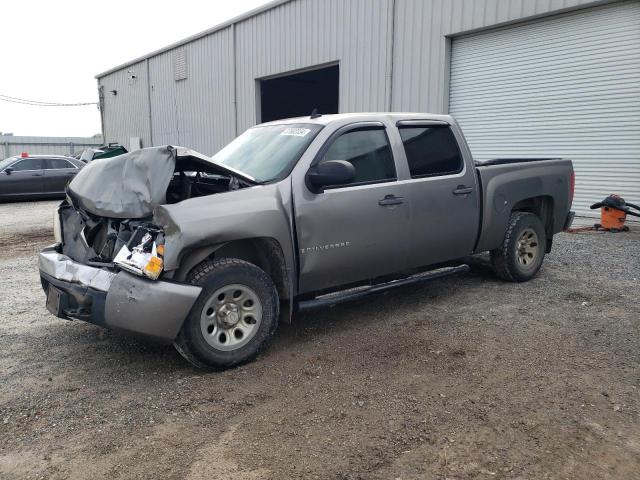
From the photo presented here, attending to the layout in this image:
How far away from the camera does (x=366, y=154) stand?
15.9ft

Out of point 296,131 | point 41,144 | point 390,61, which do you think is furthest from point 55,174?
point 41,144

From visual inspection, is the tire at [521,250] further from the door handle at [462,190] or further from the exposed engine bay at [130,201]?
the exposed engine bay at [130,201]

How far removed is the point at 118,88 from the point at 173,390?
1192 inches

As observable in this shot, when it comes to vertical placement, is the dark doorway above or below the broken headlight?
above

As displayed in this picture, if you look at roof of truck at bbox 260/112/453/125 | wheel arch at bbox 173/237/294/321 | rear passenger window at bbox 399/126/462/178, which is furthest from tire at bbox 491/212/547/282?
wheel arch at bbox 173/237/294/321

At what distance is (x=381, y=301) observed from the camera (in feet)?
18.5

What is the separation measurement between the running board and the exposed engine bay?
110cm

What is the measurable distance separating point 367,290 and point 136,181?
212 cm

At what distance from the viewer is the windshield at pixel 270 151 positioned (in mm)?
4453

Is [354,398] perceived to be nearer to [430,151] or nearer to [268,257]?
[268,257]

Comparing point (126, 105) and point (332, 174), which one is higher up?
point (126, 105)

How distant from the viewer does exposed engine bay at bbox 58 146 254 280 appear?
376cm

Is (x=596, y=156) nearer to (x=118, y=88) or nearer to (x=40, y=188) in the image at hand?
(x=40, y=188)

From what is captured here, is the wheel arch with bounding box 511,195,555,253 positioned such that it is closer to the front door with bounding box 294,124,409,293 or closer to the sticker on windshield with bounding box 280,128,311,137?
the front door with bounding box 294,124,409,293
